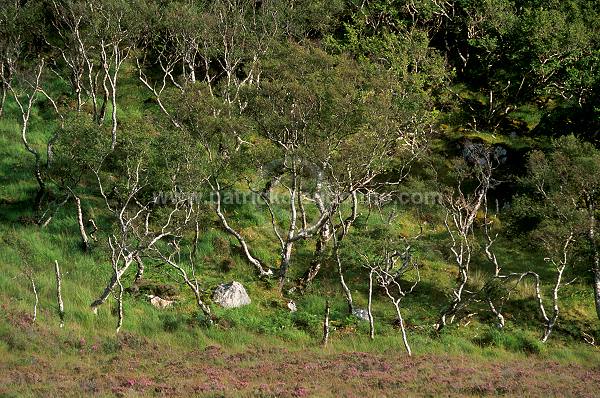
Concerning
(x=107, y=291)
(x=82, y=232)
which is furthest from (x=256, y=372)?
(x=82, y=232)

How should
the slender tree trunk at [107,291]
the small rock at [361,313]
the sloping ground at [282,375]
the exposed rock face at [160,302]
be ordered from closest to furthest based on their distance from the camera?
the sloping ground at [282,375] → the slender tree trunk at [107,291] → the exposed rock face at [160,302] → the small rock at [361,313]

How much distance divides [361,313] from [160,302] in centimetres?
1014

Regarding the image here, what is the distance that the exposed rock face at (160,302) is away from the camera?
2941cm

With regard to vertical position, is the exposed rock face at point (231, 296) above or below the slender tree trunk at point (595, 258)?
below

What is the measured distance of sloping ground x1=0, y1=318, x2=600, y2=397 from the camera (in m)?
20.2

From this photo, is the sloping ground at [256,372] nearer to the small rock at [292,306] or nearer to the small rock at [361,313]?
A: the small rock at [361,313]

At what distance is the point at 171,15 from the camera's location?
44.0 m

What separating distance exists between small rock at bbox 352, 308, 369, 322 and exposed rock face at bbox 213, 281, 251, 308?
546 centimetres

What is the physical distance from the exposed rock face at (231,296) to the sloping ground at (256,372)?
4.04 m

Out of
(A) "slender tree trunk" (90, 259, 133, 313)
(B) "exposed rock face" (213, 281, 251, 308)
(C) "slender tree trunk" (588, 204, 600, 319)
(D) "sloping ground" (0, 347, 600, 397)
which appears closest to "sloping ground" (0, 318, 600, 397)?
(D) "sloping ground" (0, 347, 600, 397)

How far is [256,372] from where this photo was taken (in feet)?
74.3

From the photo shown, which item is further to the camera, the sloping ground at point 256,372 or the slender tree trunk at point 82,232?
the slender tree trunk at point 82,232

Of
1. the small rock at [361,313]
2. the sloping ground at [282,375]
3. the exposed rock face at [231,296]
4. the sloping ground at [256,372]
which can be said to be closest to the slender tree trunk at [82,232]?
the sloping ground at [256,372]

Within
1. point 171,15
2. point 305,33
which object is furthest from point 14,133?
point 305,33
